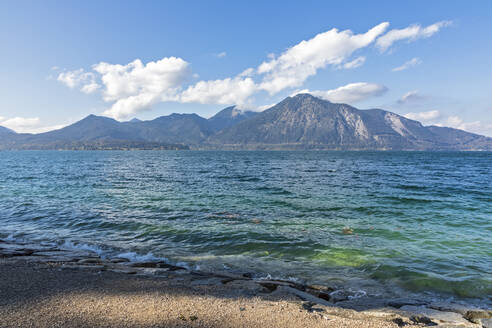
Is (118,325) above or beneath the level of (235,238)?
above

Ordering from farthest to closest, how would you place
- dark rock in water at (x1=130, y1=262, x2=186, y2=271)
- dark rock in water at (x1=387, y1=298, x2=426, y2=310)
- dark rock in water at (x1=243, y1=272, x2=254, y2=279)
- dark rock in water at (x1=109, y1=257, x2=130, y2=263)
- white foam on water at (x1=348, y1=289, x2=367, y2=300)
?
dark rock in water at (x1=109, y1=257, x2=130, y2=263) → dark rock in water at (x1=130, y1=262, x2=186, y2=271) → dark rock in water at (x1=243, y1=272, x2=254, y2=279) → white foam on water at (x1=348, y1=289, x2=367, y2=300) → dark rock in water at (x1=387, y1=298, x2=426, y2=310)

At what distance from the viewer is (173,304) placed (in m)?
7.11

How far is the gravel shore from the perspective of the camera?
20.8 ft

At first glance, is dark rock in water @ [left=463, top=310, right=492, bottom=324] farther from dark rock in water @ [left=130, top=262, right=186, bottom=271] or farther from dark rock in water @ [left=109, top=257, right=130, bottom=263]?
dark rock in water @ [left=109, top=257, right=130, bottom=263]

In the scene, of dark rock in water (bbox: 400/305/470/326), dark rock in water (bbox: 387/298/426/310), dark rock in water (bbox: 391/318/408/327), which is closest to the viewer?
dark rock in water (bbox: 391/318/408/327)

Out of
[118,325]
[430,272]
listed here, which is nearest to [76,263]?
[118,325]

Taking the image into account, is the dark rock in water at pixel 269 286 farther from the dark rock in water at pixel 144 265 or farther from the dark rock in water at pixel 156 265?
the dark rock in water at pixel 144 265

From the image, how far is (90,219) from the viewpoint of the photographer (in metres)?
19.9

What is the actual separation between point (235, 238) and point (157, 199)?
15.2m

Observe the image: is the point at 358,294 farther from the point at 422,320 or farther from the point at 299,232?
the point at 299,232

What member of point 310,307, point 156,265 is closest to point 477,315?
point 310,307

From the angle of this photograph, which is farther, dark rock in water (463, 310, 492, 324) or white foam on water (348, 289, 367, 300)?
white foam on water (348, 289, 367, 300)

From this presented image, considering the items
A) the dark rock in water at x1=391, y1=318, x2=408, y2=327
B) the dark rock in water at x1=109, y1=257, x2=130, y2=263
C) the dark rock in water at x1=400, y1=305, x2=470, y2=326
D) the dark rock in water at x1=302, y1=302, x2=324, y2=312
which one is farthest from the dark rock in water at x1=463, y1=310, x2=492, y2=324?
the dark rock in water at x1=109, y1=257, x2=130, y2=263

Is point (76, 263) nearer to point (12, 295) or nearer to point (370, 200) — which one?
point (12, 295)
